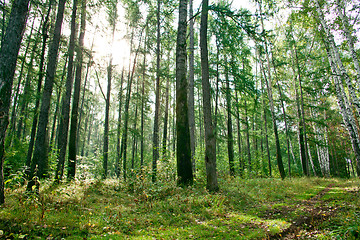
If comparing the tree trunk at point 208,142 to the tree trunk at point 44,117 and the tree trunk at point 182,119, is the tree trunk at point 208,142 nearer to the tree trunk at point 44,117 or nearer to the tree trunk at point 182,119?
the tree trunk at point 182,119

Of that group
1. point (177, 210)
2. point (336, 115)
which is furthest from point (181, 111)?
point (336, 115)

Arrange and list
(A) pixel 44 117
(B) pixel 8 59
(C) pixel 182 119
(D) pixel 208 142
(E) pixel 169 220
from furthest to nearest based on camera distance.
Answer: (C) pixel 182 119 → (D) pixel 208 142 → (A) pixel 44 117 → (E) pixel 169 220 → (B) pixel 8 59

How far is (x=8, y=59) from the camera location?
4.24m

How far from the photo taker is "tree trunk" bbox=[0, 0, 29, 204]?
4164mm

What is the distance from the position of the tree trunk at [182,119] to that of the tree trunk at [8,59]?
539 centimetres

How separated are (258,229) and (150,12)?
50.9 feet

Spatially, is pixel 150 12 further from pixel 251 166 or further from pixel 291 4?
pixel 251 166

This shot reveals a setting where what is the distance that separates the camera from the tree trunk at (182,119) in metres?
7.74

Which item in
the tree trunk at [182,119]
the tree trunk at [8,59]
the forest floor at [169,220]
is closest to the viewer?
the forest floor at [169,220]

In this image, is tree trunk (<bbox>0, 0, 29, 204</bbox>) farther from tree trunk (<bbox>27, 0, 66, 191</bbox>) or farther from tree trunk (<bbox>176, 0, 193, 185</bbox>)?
tree trunk (<bbox>176, 0, 193, 185</bbox>)

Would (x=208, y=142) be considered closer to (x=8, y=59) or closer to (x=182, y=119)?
(x=182, y=119)

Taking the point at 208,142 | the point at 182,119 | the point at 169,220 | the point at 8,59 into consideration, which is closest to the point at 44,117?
the point at 8,59

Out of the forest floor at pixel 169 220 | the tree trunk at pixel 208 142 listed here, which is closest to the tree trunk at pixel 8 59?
the forest floor at pixel 169 220

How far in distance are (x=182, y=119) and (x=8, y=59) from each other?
5725mm
